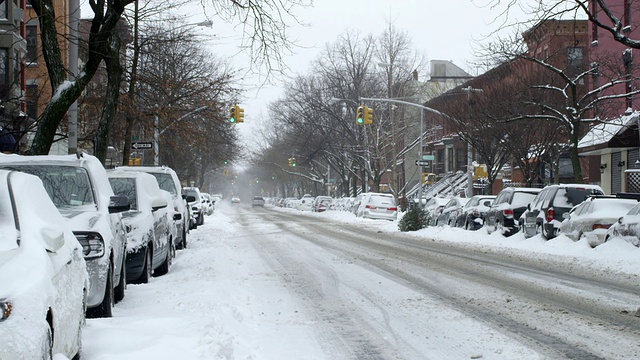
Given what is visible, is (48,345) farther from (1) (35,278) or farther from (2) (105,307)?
(2) (105,307)

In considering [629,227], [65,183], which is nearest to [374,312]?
[65,183]

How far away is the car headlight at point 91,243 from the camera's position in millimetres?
7883

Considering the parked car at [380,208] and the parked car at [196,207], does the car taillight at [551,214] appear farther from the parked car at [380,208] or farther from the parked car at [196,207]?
the parked car at [380,208]

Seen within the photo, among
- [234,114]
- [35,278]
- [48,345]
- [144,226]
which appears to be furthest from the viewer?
[234,114]

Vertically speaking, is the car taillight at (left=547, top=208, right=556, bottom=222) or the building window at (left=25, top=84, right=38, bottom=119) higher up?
the building window at (left=25, top=84, right=38, bottom=119)

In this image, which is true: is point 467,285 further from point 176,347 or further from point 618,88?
point 618,88

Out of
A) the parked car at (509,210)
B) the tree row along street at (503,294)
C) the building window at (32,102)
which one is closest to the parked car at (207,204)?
the building window at (32,102)

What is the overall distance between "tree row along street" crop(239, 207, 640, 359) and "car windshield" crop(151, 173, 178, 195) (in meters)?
2.65

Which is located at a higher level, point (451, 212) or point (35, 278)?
point (35, 278)

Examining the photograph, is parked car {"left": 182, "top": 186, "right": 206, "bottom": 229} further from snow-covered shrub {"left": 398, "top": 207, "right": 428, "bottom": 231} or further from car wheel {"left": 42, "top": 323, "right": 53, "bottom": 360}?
car wheel {"left": 42, "top": 323, "right": 53, "bottom": 360}

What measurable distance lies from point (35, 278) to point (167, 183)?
50.5ft

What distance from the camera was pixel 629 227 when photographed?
16203 mm

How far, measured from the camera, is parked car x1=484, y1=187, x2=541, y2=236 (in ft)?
80.6

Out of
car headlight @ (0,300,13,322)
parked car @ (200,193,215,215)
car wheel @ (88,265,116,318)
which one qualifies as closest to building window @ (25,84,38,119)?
parked car @ (200,193,215,215)
